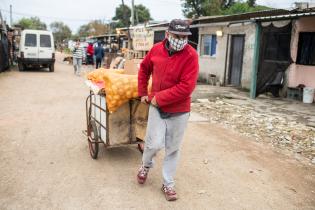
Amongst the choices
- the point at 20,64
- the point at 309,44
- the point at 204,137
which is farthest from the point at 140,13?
the point at 204,137

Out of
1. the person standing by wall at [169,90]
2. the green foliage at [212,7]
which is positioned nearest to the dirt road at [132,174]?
the person standing by wall at [169,90]

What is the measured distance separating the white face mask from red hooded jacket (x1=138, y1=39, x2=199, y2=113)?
0.06m

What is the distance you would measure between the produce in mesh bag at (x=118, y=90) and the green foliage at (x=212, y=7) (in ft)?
106

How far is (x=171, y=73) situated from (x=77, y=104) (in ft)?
22.3

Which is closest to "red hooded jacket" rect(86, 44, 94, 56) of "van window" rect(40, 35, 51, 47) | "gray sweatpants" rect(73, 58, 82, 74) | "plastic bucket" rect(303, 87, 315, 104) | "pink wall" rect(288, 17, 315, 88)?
"van window" rect(40, 35, 51, 47)

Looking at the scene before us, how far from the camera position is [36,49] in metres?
20.2

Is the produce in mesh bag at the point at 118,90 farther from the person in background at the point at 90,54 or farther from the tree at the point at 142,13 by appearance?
the tree at the point at 142,13

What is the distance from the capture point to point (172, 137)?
4.18m

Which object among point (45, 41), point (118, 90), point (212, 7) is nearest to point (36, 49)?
point (45, 41)

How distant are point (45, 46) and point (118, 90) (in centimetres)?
1712

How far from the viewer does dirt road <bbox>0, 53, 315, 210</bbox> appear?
412cm

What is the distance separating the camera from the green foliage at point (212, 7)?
35.8 meters

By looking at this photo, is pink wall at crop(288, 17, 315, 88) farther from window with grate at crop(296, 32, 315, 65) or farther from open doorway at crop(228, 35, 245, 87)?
open doorway at crop(228, 35, 245, 87)

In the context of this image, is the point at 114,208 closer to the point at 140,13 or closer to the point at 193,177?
the point at 193,177
